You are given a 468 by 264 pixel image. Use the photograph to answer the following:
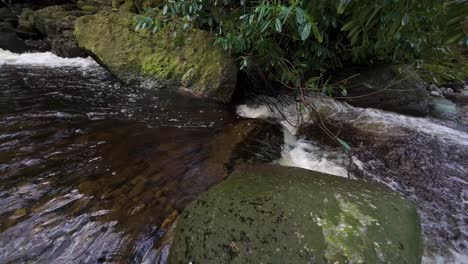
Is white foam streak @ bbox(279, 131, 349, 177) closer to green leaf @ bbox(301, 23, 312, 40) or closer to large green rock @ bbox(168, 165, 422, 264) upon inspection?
large green rock @ bbox(168, 165, 422, 264)

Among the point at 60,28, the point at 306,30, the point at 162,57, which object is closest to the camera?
the point at 306,30

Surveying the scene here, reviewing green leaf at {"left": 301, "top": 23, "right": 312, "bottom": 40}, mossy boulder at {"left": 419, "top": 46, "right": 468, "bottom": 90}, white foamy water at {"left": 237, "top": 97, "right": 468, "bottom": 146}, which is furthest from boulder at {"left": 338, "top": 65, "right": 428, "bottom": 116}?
green leaf at {"left": 301, "top": 23, "right": 312, "bottom": 40}

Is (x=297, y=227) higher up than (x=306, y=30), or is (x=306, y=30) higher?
(x=306, y=30)

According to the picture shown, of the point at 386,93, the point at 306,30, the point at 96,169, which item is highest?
the point at 306,30

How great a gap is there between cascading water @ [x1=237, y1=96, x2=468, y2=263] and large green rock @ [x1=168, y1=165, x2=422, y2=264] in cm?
65

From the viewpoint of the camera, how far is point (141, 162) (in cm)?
303

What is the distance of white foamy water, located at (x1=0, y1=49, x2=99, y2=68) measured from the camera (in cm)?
716

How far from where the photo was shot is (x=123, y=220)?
2291 millimetres

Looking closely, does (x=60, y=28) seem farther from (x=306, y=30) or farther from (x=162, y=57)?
(x=306, y=30)

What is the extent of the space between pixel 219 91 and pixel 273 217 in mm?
3351

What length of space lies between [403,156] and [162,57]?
13.5 ft

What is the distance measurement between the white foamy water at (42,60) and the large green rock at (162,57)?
167cm

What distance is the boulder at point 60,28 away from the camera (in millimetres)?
7895

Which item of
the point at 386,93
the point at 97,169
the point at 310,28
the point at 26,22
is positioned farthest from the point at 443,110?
the point at 26,22
